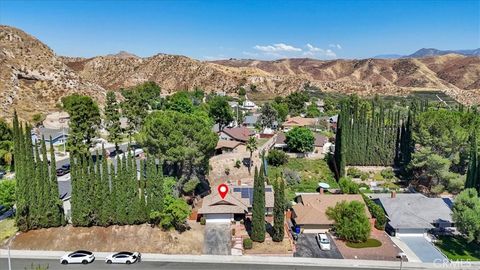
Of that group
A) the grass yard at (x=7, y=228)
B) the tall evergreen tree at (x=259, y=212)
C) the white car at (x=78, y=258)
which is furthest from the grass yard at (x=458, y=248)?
the grass yard at (x=7, y=228)

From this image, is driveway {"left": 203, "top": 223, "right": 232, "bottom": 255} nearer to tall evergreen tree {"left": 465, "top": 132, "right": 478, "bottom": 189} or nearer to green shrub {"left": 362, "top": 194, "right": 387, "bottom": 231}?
green shrub {"left": 362, "top": 194, "right": 387, "bottom": 231}

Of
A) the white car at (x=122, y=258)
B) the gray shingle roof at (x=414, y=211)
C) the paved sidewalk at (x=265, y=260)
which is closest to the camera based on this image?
the white car at (x=122, y=258)

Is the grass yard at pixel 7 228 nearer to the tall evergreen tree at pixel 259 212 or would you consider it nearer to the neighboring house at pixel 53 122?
the tall evergreen tree at pixel 259 212

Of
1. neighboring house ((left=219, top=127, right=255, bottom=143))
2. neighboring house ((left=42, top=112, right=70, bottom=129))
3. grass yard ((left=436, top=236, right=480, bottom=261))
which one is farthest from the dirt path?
neighboring house ((left=42, top=112, right=70, bottom=129))

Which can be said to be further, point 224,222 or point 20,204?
point 224,222

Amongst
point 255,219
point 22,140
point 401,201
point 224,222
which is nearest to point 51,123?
point 22,140

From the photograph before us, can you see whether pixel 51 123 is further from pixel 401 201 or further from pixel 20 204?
pixel 401 201
